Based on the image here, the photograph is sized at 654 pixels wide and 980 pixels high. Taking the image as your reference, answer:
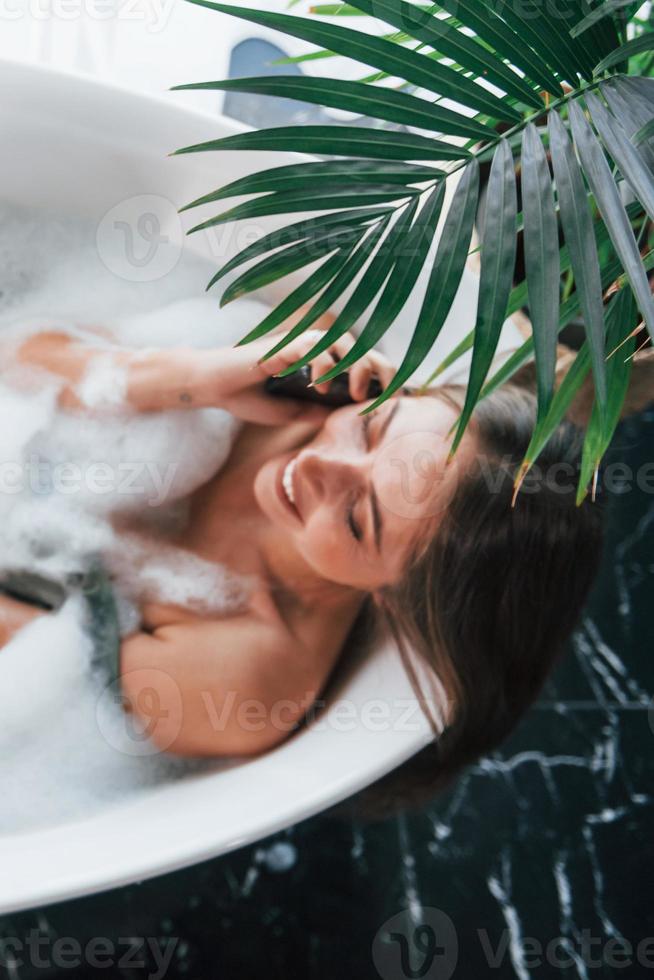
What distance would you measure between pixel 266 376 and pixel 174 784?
53cm

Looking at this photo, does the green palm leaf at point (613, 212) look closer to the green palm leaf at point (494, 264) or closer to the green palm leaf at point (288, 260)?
the green palm leaf at point (494, 264)

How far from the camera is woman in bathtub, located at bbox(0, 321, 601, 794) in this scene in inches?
40.8

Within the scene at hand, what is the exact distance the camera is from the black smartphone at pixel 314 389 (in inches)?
45.4

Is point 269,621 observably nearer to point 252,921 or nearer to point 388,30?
point 252,921

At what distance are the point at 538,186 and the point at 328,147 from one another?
15cm

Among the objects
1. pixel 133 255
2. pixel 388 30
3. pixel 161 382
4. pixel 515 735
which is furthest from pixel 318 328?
pixel 515 735

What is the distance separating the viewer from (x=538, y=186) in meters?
0.60

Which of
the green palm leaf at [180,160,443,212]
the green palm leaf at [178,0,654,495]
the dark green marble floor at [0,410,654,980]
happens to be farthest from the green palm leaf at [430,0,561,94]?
the dark green marble floor at [0,410,654,980]

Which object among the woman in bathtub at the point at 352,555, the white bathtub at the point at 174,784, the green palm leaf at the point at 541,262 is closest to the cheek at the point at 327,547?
the woman in bathtub at the point at 352,555

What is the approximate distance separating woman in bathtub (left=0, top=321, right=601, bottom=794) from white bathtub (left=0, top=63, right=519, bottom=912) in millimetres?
47

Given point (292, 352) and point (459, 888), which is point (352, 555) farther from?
point (459, 888)

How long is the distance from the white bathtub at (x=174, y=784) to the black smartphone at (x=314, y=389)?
11 cm

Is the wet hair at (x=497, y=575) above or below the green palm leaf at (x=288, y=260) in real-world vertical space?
below

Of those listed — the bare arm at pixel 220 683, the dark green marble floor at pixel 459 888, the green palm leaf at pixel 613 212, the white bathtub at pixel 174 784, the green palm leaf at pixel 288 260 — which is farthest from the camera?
the dark green marble floor at pixel 459 888
